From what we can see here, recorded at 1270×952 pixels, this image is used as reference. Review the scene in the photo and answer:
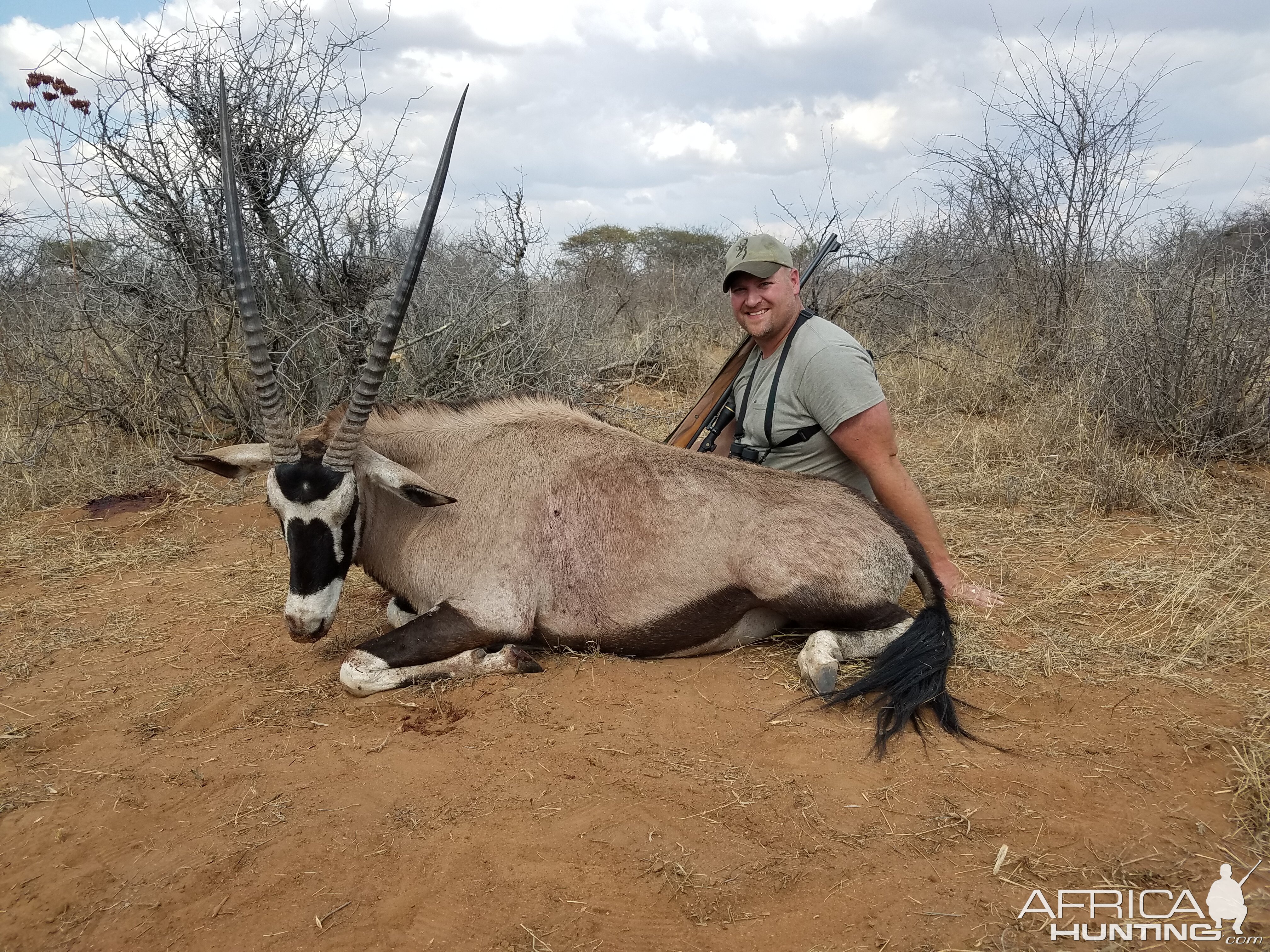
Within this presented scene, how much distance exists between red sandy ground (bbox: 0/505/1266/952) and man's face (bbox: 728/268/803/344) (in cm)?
178

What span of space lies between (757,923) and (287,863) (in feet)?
4.63

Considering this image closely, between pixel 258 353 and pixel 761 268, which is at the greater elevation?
pixel 761 268

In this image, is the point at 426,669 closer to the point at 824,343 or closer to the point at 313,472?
the point at 313,472

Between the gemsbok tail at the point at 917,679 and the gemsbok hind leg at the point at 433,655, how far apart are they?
4.67 ft

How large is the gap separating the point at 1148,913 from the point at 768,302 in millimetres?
3156

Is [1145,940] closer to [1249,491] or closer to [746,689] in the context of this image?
[746,689]

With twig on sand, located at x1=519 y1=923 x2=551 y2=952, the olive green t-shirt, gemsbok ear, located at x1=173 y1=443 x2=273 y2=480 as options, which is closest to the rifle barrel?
twig on sand, located at x1=519 y1=923 x2=551 y2=952

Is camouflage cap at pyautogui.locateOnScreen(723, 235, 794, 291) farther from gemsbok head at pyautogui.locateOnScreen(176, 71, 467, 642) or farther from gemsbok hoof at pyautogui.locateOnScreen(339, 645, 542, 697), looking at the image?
gemsbok hoof at pyautogui.locateOnScreen(339, 645, 542, 697)

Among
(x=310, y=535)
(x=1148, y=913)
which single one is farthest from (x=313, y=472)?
(x=1148, y=913)

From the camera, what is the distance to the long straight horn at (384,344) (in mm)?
3389

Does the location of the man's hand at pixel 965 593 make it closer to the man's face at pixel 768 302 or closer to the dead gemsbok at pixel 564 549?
the dead gemsbok at pixel 564 549

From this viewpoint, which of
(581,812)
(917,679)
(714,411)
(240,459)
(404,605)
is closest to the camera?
(581,812)

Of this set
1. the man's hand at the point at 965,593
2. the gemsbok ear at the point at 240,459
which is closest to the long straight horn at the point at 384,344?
the gemsbok ear at the point at 240,459

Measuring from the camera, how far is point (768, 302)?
4.51m
